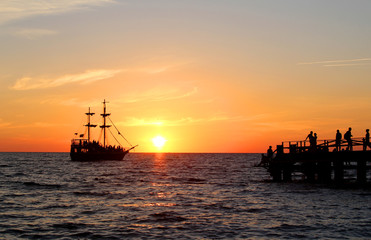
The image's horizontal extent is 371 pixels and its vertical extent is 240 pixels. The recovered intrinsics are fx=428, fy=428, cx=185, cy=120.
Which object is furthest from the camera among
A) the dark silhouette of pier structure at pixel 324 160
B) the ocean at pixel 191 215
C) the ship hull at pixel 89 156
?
the ship hull at pixel 89 156

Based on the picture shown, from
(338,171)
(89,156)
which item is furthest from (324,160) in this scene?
(89,156)

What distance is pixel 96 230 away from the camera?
19.5 meters

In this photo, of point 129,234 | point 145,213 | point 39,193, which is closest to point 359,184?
point 145,213

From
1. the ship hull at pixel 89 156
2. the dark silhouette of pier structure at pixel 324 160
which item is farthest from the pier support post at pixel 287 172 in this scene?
the ship hull at pixel 89 156

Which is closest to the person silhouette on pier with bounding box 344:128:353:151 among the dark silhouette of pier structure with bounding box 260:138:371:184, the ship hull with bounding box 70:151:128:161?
the dark silhouette of pier structure with bounding box 260:138:371:184

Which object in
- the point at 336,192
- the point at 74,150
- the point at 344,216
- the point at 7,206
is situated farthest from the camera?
the point at 74,150

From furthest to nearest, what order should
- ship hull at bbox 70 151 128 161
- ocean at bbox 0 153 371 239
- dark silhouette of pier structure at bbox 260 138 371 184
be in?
ship hull at bbox 70 151 128 161 < dark silhouette of pier structure at bbox 260 138 371 184 < ocean at bbox 0 153 371 239

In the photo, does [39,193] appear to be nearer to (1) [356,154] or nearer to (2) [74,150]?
(1) [356,154]

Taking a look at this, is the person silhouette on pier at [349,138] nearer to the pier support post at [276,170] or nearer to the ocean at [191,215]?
the ocean at [191,215]

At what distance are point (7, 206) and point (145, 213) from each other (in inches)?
374

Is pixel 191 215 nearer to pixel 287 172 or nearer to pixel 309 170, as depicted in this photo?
pixel 309 170

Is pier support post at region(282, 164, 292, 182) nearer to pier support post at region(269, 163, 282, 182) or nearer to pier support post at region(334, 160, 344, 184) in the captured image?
pier support post at region(269, 163, 282, 182)

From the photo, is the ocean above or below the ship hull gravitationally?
below

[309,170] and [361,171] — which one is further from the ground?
[361,171]
